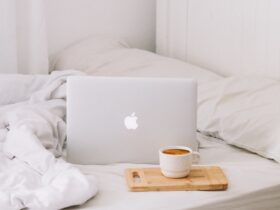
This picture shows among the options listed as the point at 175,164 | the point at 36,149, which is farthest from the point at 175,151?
the point at 36,149

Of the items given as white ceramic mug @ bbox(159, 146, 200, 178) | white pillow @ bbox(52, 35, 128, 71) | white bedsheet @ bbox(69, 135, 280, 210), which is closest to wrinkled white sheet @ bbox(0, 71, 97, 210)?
white bedsheet @ bbox(69, 135, 280, 210)

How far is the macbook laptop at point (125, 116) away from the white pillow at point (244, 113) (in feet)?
0.68

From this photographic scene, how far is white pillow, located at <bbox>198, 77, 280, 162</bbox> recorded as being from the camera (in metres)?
1.53

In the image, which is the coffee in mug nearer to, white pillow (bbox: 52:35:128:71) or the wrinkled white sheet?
the wrinkled white sheet

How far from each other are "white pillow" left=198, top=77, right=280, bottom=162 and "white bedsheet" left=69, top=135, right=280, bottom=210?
5 centimetres

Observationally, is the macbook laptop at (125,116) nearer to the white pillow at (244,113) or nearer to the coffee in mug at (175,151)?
the coffee in mug at (175,151)

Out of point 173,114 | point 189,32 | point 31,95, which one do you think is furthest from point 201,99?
point 189,32

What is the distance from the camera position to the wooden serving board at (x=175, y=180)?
1.26m

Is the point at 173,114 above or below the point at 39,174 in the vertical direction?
above

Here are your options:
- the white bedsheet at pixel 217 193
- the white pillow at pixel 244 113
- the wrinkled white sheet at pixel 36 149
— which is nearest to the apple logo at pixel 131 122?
the white bedsheet at pixel 217 193

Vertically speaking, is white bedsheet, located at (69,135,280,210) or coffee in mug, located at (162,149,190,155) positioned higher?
coffee in mug, located at (162,149,190,155)

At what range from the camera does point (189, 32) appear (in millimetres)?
2479

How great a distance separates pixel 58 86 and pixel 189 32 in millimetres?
873

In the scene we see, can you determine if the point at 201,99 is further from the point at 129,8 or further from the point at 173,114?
the point at 129,8
